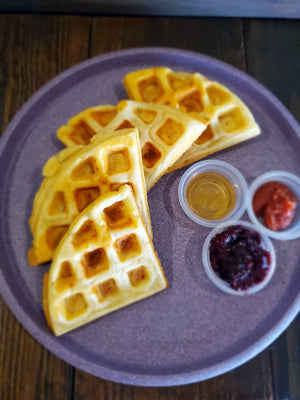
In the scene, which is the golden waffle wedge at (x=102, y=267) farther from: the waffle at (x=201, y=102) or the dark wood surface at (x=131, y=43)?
the dark wood surface at (x=131, y=43)

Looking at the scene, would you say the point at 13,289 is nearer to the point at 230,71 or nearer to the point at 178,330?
the point at 178,330

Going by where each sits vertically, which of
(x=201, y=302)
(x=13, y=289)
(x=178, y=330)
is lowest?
(x=178, y=330)

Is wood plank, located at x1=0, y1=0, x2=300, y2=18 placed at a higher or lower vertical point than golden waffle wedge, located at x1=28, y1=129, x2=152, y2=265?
higher

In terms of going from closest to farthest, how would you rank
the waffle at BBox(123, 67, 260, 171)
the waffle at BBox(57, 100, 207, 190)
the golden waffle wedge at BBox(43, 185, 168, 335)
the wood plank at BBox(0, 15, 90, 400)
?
the golden waffle wedge at BBox(43, 185, 168, 335) < the waffle at BBox(57, 100, 207, 190) < the waffle at BBox(123, 67, 260, 171) < the wood plank at BBox(0, 15, 90, 400)

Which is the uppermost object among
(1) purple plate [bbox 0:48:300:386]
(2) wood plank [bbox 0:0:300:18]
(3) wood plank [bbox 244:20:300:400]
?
(2) wood plank [bbox 0:0:300:18]

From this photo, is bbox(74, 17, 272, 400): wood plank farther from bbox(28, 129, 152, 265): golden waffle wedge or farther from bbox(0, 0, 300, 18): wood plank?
bbox(28, 129, 152, 265): golden waffle wedge

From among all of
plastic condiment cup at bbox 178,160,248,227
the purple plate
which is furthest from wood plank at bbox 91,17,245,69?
plastic condiment cup at bbox 178,160,248,227

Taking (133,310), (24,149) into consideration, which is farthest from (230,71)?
(133,310)
